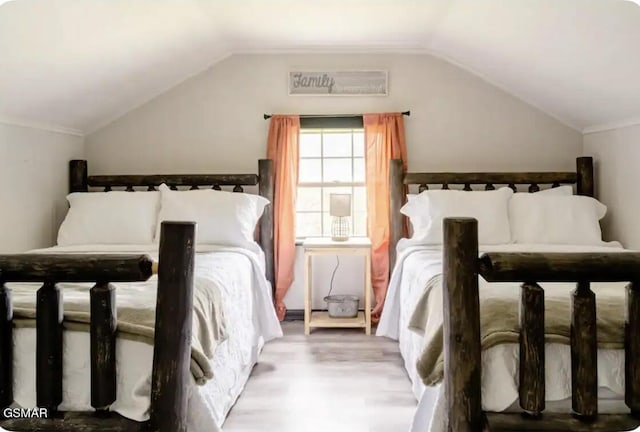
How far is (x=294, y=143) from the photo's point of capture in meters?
4.17

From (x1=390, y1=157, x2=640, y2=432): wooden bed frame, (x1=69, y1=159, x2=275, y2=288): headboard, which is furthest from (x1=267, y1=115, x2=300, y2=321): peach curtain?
(x1=390, y1=157, x2=640, y2=432): wooden bed frame

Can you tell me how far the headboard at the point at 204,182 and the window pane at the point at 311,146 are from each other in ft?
1.54

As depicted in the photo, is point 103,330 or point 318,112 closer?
point 103,330

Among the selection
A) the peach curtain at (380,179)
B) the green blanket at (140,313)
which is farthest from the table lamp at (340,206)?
the green blanket at (140,313)

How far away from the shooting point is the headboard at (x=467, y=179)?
12.9ft

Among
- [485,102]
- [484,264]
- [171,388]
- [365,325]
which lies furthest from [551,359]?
[485,102]

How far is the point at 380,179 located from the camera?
13.5ft

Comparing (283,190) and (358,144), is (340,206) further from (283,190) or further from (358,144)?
(358,144)

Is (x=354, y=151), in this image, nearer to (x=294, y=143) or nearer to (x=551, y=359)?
(x=294, y=143)

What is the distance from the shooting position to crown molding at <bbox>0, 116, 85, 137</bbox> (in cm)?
320

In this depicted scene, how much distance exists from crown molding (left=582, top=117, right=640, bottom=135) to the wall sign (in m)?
1.60

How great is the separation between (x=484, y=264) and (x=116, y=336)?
3.82 feet

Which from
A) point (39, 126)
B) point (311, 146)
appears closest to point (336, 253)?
point (311, 146)

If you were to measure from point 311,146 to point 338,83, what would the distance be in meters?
0.58
